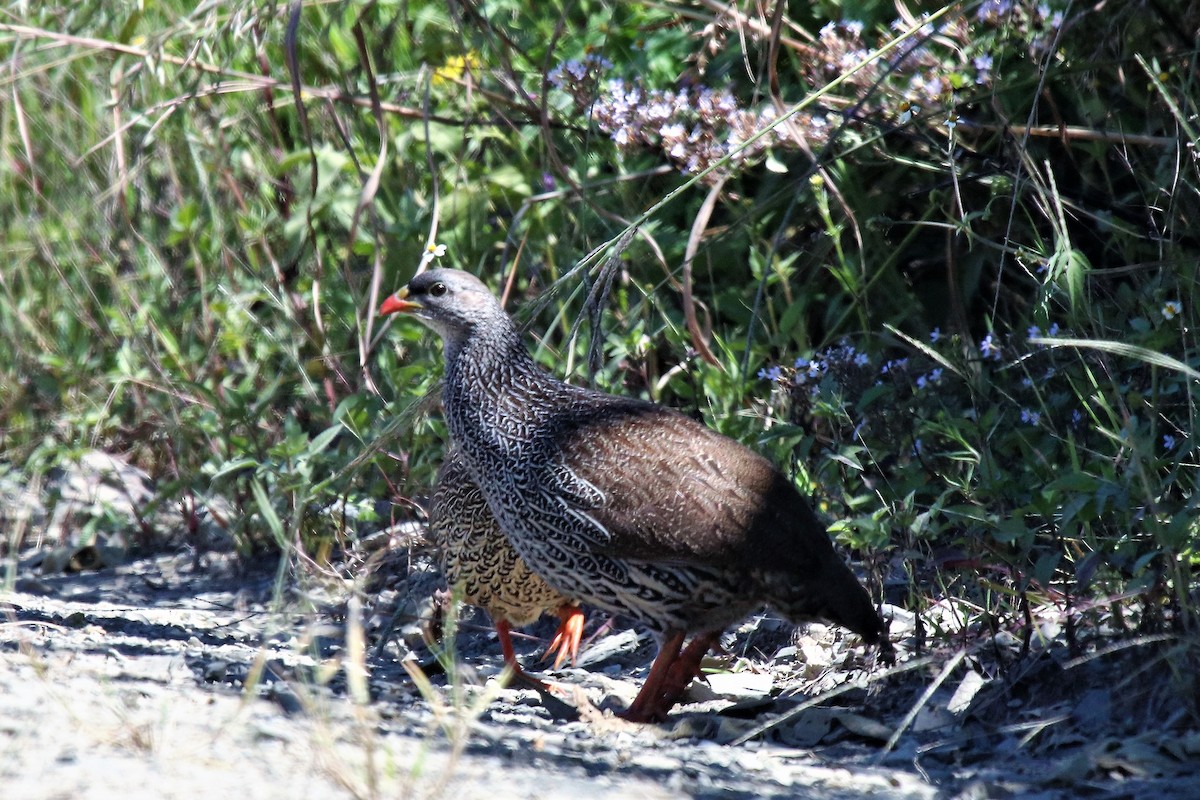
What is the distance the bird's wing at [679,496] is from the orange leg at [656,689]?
11.1 inches

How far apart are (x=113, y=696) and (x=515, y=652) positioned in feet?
6.84

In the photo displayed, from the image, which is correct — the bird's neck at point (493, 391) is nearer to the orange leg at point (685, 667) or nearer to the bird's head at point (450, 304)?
the bird's head at point (450, 304)

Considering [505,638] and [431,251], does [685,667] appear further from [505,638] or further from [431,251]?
[431,251]

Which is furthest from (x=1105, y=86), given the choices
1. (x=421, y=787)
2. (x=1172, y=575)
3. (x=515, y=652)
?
(x=421, y=787)

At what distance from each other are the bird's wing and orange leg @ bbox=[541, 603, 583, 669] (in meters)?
0.84

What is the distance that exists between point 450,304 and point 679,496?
3.97 feet

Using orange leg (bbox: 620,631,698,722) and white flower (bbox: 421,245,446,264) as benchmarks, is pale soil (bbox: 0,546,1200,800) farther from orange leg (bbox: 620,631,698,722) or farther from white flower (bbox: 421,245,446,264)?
white flower (bbox: 421,245,446,264)

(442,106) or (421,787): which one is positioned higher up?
(442,106)

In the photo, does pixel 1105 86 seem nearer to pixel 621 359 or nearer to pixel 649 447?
pixel 621 359

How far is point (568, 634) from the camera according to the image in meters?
4.89

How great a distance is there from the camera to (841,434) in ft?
15.8

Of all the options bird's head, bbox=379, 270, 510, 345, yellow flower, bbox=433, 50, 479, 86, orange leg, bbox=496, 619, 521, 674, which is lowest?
orange leg, bbox=496, 619, 521, 674

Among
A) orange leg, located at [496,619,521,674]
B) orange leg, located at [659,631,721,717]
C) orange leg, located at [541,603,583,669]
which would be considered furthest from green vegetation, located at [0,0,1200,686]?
orange leg, located at [541,603,583,669]

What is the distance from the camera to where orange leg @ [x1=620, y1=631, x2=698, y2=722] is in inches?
161
